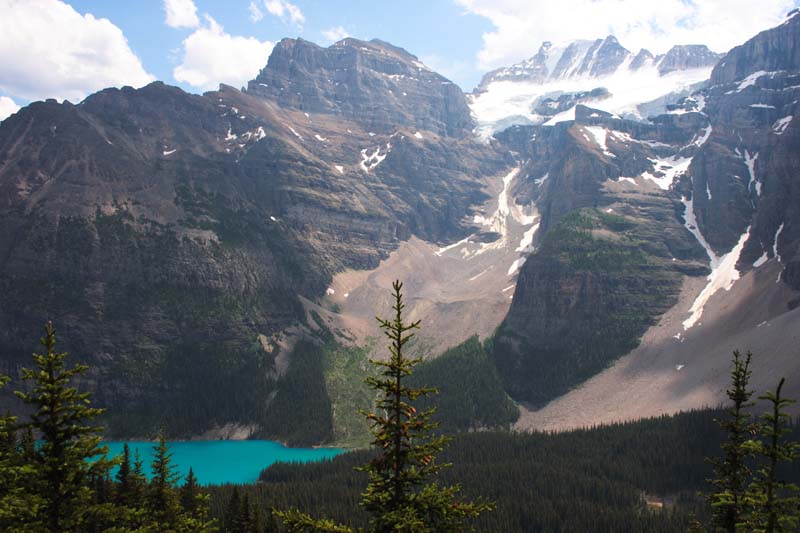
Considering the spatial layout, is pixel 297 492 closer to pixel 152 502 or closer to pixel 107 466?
pixel 152 502

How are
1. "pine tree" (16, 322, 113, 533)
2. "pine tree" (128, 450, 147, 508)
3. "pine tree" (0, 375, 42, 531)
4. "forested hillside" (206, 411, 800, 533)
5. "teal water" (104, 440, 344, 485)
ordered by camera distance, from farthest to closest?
"teal water" (104, 440, 344, 485)
"forested hillside" (206, 411, 800, 533)
"pine tree" (128, 450, 147, 508)
"pine tree" (16, 322, 113, 533)
"pine tree" (0, 375, 42, 531)

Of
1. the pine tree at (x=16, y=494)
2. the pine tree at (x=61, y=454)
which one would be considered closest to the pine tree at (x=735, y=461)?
the pine tree at (x=61, y=454)

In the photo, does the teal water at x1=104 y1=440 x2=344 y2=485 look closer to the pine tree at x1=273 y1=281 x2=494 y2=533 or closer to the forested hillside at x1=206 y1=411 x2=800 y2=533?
the forested hillside at x1=206 y1=411 x2=800 y2=533

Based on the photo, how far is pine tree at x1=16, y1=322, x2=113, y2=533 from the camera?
20062 millimetres

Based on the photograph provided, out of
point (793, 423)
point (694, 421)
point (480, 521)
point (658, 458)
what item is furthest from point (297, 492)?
point (793, 423)

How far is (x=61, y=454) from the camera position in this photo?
805 inches

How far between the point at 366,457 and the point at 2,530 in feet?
484

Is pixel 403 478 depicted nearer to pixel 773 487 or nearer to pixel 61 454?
pixel 61 454

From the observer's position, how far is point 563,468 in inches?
5561

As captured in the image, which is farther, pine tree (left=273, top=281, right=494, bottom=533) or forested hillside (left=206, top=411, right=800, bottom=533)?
forested hillside (left=206, top=411, right=800, bottom=533)

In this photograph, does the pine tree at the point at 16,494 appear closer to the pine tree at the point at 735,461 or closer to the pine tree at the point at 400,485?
the pine tree at the point at 400,485

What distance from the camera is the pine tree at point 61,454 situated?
20062 millimetres

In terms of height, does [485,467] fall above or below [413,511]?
below

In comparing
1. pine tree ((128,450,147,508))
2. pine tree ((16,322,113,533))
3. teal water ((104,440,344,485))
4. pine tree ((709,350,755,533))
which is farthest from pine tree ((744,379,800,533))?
teal water ((104,440,344,485))
